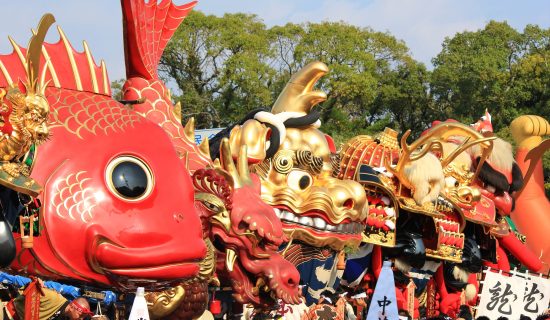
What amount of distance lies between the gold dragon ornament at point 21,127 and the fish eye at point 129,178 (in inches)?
21.8

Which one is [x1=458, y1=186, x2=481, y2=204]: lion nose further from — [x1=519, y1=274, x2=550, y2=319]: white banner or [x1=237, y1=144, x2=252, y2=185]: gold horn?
[x1=237, y1=144, x2=252, y2=185]: gold horn

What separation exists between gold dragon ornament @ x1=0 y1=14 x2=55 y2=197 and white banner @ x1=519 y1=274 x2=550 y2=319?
5.69m

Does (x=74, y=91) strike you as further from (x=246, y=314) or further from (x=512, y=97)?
(x=512, y=97)

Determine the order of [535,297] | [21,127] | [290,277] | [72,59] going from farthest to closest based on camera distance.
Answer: [535,297], [290,277], [72,59], [21,127]

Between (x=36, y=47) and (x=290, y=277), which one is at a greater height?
(x=36, y=47)

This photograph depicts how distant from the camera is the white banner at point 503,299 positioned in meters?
9.02

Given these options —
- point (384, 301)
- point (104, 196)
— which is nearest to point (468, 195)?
point (384, 301)

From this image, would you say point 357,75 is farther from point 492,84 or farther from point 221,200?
point 221,200

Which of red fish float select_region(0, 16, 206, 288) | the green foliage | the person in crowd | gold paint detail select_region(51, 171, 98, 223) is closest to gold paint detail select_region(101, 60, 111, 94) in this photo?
red fish float select_region(0, 16, 206, 288)

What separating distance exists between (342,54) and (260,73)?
7.90 ft

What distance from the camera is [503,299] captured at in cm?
903

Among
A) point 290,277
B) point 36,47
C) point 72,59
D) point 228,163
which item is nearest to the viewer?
point 36,47

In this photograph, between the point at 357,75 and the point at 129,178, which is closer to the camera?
the point at 129,178

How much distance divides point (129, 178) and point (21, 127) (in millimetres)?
766
